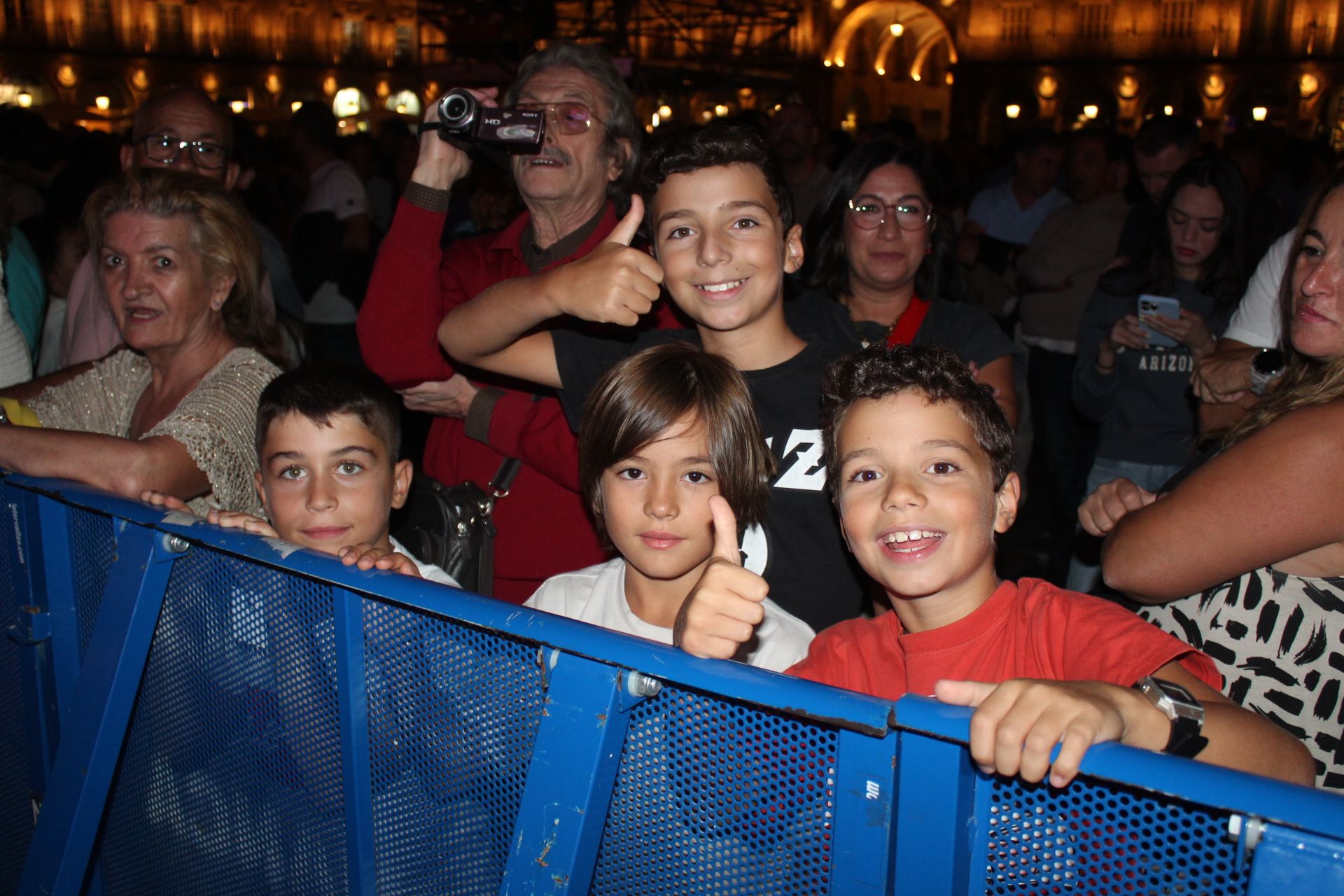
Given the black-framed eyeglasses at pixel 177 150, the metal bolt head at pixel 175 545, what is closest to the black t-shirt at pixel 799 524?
the metal bolt head at pixel 175 545

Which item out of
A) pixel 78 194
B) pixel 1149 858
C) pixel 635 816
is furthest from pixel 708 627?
pixel 78 194

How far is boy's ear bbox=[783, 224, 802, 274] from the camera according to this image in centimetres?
231

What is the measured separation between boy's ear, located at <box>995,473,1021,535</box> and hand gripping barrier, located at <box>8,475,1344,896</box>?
0.64m

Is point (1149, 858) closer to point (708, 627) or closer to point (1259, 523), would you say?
point (708, 627)

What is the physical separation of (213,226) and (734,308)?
1534mm

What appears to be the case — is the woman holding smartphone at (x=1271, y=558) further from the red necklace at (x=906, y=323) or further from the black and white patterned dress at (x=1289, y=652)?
the red necklace at (x=906, y=323)

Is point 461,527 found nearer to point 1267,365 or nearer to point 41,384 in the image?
point 41,384

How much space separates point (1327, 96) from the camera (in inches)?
1157

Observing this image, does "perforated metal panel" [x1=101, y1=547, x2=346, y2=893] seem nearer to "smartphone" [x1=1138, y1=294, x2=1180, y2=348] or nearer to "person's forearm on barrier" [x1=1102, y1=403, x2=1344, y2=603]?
"person's forearm on barrier" [x1=1102, y1=403, x2=1344, y2=603]

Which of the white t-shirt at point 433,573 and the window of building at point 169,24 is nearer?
the white t-shirt at point 433,573

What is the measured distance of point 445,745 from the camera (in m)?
1.47

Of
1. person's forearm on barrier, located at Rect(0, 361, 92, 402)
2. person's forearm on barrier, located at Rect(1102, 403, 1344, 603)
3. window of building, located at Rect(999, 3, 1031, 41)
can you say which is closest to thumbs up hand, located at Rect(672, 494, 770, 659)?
person's forearm on barrier, located at Rect(1102, 403, 1344, 603)

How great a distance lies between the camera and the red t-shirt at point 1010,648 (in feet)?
4.65

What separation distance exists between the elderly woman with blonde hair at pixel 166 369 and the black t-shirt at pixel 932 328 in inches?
59.7
